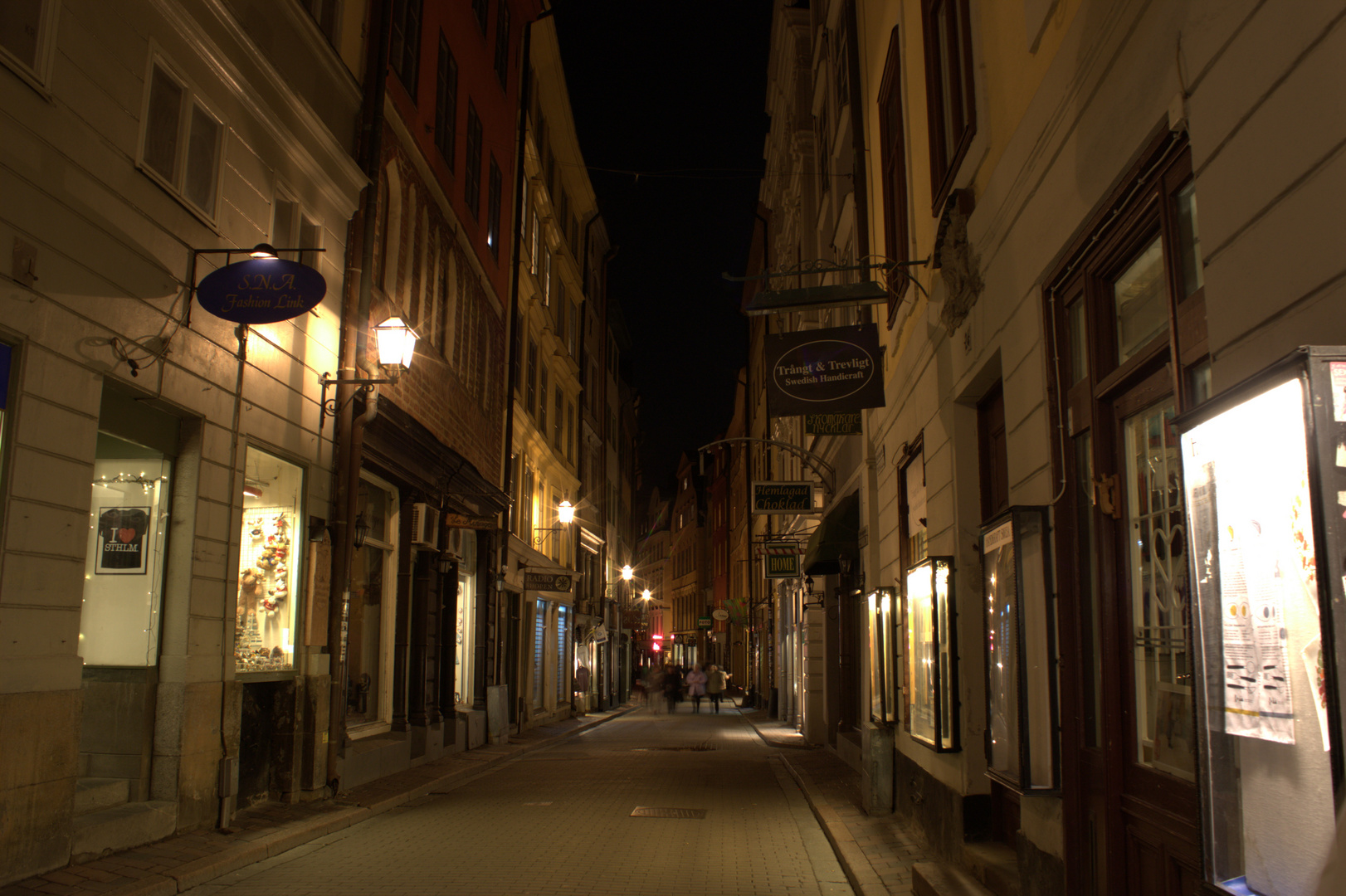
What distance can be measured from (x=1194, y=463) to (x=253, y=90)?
10401 mm

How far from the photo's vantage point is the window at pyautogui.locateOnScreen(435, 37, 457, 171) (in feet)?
58.5

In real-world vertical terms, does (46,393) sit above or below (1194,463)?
above

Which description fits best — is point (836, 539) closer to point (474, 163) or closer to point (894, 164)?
point (894, 164)

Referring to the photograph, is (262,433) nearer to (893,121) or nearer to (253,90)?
(253,90)

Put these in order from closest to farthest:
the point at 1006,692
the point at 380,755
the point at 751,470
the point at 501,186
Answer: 1. the point at 1006,692
2. the point at 380,755
3. the point at 501,186
4. the point at 751,470

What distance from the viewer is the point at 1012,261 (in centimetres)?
665

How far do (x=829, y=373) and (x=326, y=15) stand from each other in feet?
25.9

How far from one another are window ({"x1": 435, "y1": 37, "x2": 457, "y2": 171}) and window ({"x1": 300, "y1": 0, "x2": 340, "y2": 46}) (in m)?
4.38

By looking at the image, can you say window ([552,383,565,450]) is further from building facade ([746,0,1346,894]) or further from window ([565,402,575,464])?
building facade ([746,0,1346,894])

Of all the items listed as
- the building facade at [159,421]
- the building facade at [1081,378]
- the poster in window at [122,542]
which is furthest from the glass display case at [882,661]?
the poster in window at [122,542]

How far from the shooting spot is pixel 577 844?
32.2 feet

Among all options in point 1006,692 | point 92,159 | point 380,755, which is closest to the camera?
point 1006,692

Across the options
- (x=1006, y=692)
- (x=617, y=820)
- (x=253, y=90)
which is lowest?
(x=617, y=820)

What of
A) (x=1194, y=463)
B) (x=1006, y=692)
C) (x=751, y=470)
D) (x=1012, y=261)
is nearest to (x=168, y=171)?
(x=1012, y=261)
